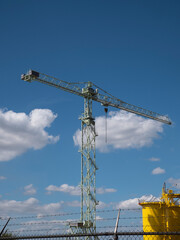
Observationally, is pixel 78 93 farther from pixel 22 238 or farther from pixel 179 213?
pixel 22 238

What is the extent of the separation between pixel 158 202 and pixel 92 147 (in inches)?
992

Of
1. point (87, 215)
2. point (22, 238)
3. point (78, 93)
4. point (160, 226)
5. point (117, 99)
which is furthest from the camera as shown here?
point (117, 99)

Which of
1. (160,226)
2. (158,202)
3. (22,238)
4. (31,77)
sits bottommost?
(22,238)

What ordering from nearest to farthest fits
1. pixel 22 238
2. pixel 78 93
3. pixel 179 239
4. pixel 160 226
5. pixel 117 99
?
1. pixel 22 238
2. pixel 179 239
3. pixel 160 226
4. pixel 78 93
5. pixel 117 99

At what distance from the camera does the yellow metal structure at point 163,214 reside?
112 feet

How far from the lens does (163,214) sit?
35.2m

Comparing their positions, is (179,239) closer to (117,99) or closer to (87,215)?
(87,215)

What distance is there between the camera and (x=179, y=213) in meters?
35.0

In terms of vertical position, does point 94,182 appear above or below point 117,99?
below

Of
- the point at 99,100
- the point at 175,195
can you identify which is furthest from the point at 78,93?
the point at 175,195

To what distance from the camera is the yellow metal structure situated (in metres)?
34.1

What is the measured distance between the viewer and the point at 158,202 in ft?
117

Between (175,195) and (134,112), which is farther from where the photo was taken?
(134,112)

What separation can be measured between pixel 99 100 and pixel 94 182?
19798 millimetres
